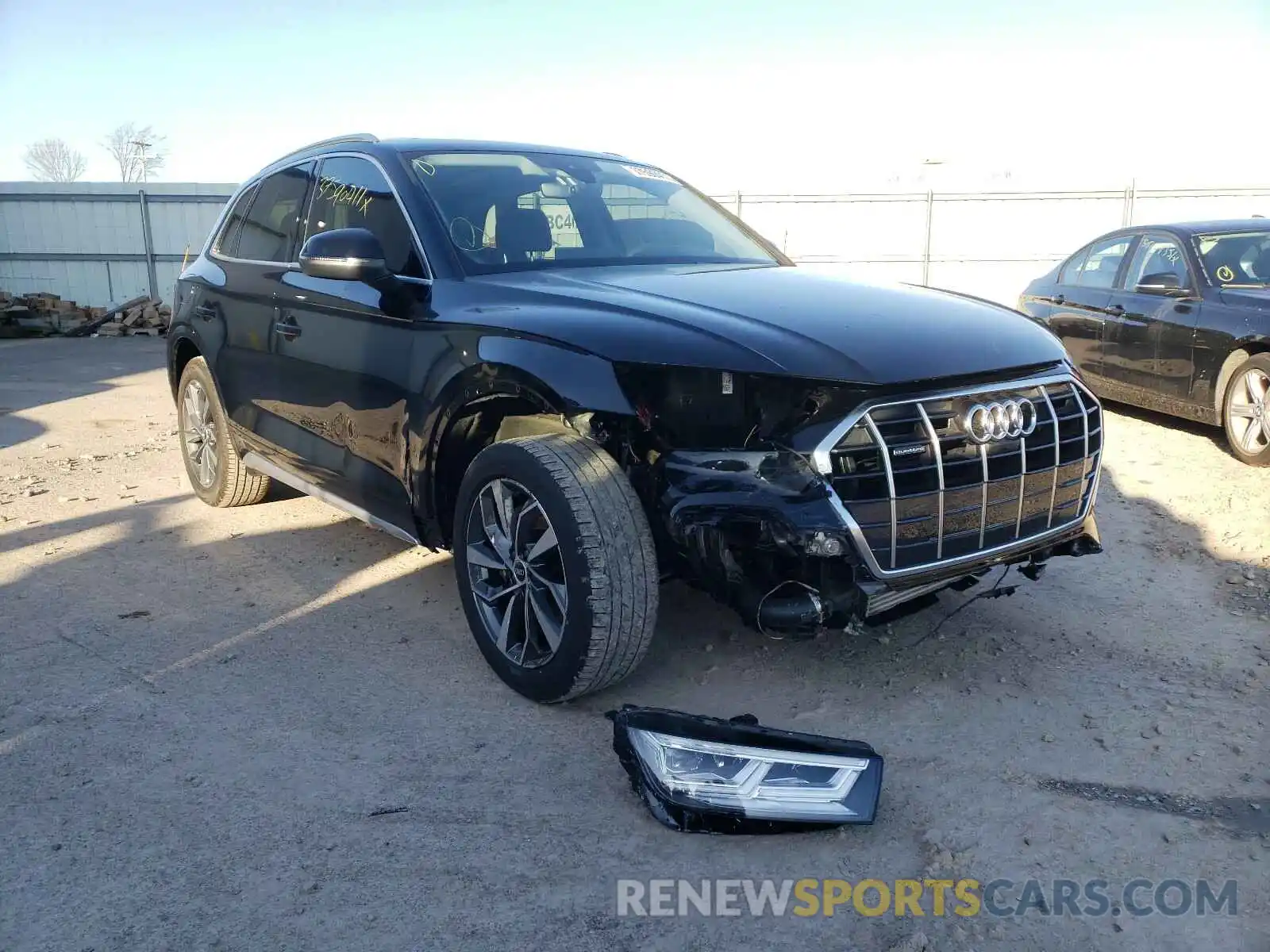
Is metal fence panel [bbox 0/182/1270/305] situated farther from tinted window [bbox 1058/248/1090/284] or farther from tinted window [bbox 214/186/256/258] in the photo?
tinted window [bbox 214/186/256/258]

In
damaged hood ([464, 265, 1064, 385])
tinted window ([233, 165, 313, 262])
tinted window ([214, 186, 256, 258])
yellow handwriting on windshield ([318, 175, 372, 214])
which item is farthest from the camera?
tinted window ([214, 186, 256, 258])

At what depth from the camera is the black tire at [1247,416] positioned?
629 centimetres

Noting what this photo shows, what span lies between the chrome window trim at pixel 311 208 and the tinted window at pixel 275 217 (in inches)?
1.2

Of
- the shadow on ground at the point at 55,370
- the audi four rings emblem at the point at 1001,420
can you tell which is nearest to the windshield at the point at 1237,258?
the audi four rings emblem at the point at 1001,420

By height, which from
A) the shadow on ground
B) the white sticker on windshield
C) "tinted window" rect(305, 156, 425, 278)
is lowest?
the shadow on ground

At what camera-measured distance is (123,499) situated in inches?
236

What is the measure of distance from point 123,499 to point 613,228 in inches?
144

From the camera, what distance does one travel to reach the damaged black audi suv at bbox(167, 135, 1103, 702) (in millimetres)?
2791

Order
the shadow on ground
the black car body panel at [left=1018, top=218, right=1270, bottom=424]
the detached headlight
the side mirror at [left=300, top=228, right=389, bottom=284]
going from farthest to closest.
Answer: the shadow on ground
the black car body panel at [left=1018, top=218, right=1270, bottom=424]
the side mirror at [left=300, top=228, right=389, bottom=284]
the detached headlight

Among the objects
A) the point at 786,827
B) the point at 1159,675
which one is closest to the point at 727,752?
the point at 786,827

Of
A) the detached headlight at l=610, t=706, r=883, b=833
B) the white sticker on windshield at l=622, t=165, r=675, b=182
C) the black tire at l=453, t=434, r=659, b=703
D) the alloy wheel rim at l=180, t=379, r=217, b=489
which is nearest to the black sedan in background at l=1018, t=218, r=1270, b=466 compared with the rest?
the white sticker on windshield at l=622, t=165, r=675, b=182

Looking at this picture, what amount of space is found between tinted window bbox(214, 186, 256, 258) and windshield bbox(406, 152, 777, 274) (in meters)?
1.64

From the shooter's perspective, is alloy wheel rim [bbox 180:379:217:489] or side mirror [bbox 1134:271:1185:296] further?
side mirror [bbox 1134:271:1185:296]

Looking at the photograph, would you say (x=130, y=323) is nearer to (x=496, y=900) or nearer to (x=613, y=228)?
(x=613, y=228)
